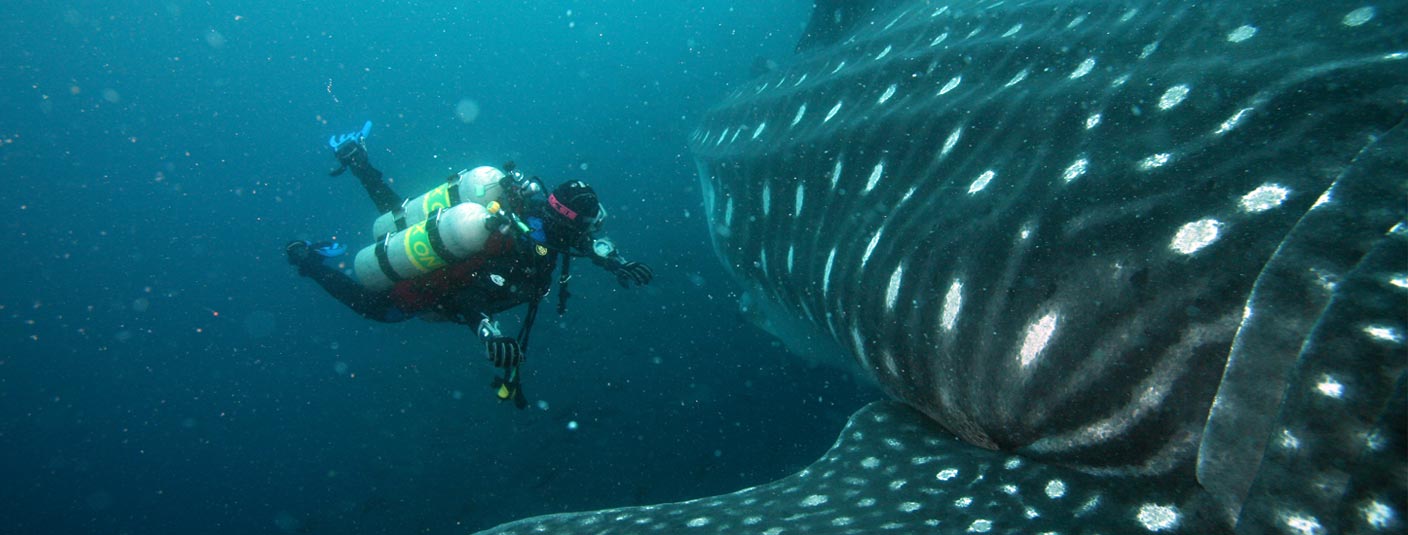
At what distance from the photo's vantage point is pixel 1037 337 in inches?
98.8

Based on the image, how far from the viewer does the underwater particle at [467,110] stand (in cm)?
4094

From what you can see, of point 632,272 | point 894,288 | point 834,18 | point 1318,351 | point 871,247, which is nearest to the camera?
point 1318,351

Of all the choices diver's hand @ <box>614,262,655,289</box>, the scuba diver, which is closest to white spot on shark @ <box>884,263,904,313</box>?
the scuba diver

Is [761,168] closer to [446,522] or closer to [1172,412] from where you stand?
[1172,412]

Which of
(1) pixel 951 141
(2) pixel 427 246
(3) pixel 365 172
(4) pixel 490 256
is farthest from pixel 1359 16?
(3) pixel 365 172

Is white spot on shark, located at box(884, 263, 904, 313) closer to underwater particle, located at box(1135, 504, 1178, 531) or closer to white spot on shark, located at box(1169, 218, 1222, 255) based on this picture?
white spot on shark, located at box(1169, 218, 1222, 255)

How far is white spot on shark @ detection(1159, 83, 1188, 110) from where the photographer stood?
8.38ft

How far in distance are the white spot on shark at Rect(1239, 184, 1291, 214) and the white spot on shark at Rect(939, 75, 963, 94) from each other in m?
2.18

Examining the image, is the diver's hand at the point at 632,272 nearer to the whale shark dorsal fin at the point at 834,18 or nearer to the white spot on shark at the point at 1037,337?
the whale shark dorsal fin at the point at 834,18

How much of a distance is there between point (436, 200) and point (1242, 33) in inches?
307

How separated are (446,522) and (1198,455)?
11786mm

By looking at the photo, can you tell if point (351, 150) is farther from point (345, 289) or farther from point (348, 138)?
point (345, 289)

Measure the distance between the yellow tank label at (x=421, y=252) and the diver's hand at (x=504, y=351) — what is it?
1.64 metres

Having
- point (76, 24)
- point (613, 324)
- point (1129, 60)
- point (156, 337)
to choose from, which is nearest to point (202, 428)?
point (156, 337)
